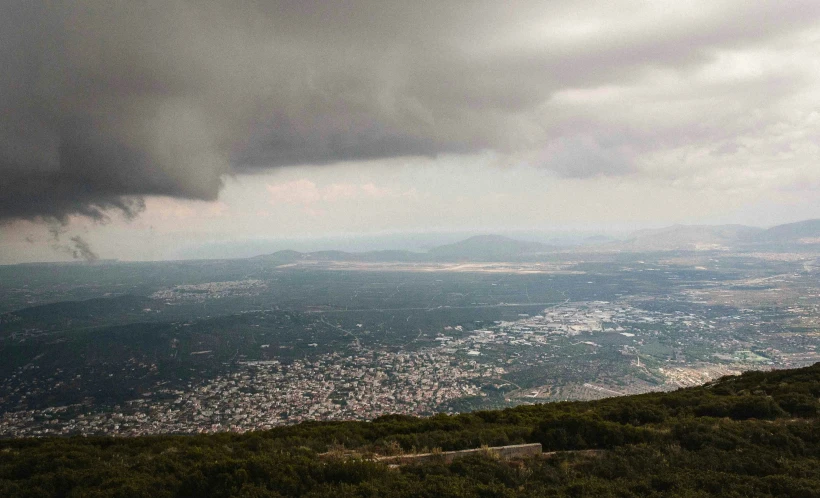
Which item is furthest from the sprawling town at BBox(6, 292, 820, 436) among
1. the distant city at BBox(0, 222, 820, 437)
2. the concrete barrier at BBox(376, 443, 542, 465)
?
the concrete barrier at BBox(376, 443, 542, 465)

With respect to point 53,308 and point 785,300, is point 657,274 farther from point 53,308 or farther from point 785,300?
point 53,308

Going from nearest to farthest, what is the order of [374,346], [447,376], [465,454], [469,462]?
[469,462] → [465,454] → [447,376] → [374,346]

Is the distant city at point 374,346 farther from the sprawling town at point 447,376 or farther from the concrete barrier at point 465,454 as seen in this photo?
the concrete barrier at point 465,454

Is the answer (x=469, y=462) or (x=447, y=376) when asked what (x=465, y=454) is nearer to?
(x=469, y=462)

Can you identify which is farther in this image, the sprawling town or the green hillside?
the sprawling town

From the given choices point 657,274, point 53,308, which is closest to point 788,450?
point 53,308

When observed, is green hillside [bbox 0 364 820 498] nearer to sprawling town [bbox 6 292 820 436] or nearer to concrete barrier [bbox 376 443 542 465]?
concrete barrier [bbox 376 443 542 465]

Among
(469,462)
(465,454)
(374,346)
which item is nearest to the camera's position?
(469,462)

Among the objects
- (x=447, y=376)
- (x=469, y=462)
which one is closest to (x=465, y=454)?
(x=469, y=462)
